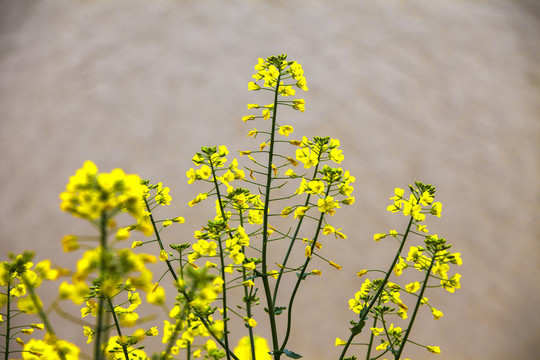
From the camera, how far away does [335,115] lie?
1.71 m

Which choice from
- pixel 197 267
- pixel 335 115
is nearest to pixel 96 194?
pixel 197 267

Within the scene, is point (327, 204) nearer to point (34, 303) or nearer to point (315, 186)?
point (315, 186)

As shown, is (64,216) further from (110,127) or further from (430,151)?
(430,151)

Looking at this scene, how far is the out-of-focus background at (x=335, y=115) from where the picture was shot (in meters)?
1.55

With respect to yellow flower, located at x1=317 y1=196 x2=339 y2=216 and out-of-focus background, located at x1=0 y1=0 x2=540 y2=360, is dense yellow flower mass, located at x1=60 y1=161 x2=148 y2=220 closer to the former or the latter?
yellow flower, located at x1=317 y1=196 x2=339 y2=216

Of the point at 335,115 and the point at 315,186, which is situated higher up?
the point at 335,115

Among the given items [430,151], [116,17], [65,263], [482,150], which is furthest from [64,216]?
[482,150]

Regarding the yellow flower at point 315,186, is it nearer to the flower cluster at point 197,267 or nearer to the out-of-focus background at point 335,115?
the flower cluster at point 197,267

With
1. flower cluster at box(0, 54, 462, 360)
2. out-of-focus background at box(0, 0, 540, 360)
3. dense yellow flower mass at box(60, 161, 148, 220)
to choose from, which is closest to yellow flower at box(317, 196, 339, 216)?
flower cluster at box(0, 54, 462, 360)

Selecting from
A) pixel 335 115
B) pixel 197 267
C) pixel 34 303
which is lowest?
pixel 34 303

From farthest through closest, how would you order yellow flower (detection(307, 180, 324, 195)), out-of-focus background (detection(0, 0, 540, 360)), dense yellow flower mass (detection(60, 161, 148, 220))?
out-of-focus background (detection(0, 0, 540, 360))
yellow flower (detection(307, 180, 324, 195))
dense yellow flower mass (detection(60, 161, 148, 220))

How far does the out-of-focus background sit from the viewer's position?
1.55 meters

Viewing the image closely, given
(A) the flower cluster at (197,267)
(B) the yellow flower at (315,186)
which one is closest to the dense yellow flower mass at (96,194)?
(A) the flower cluster at (197,267)

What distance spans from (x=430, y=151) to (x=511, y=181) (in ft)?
1.06
